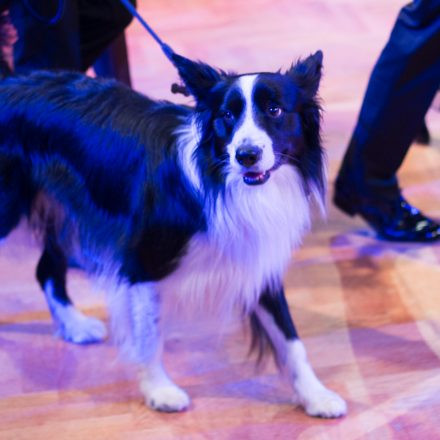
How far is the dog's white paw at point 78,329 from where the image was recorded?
8.13 ft

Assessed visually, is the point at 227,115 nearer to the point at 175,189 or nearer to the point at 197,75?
the point at 197,75

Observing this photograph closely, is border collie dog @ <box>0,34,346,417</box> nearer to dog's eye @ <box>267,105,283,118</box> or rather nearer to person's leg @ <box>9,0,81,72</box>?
dog's eye @ <box>267,105,283,118</box>

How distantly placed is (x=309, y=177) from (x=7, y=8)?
1.19 m

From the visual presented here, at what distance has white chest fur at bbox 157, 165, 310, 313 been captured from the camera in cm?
196

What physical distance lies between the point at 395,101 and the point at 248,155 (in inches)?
47.0

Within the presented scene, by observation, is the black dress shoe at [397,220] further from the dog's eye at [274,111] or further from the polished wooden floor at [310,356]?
the dog's eye at [274,111]

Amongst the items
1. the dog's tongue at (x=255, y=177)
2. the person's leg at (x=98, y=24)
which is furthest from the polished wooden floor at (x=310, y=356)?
the person's leg at (x=98, y=24)

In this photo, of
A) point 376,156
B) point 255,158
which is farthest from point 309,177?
point 376,156

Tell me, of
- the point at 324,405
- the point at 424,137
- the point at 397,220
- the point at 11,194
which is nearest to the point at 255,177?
the point at 324,405

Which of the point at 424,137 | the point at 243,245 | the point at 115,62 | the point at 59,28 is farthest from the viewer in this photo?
the point at 424,137

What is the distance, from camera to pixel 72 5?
2486mm

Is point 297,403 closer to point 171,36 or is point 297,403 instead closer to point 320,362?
point 320,362

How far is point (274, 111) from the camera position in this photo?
1.86 metres

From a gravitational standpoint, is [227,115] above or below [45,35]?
above
